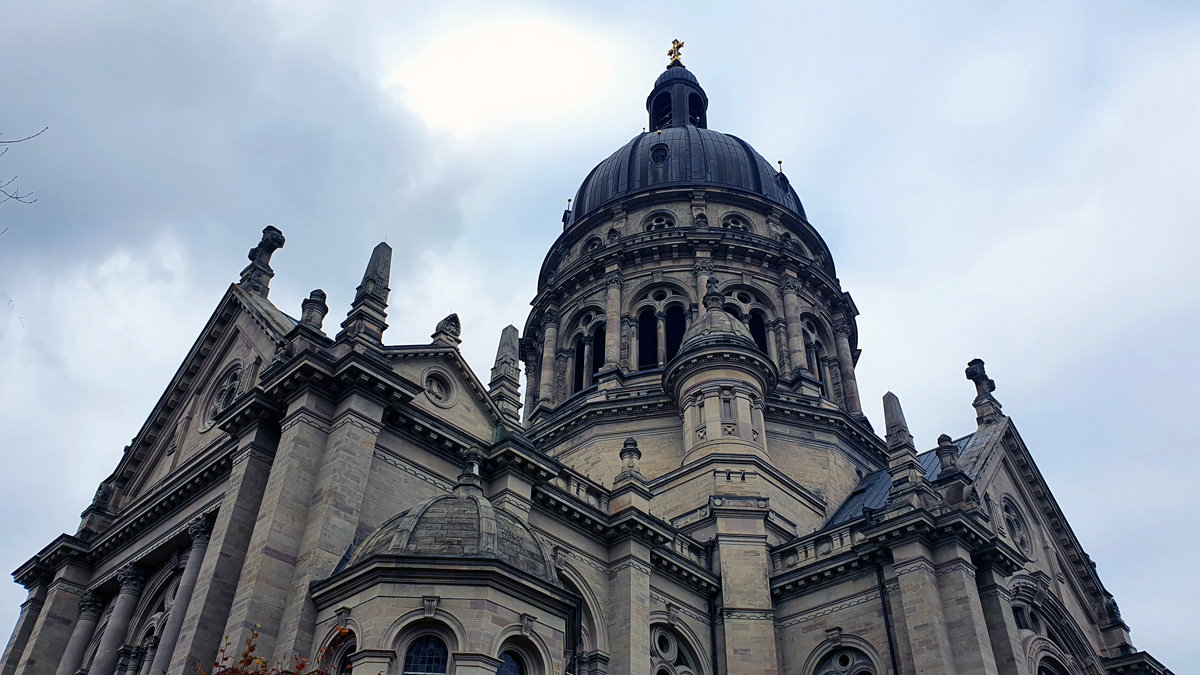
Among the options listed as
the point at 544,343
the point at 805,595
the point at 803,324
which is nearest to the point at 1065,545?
the point at 805,595

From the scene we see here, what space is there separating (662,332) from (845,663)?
1905 centimetres

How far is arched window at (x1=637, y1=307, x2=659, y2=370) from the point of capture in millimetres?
42844

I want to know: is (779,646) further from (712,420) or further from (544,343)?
(544,343)

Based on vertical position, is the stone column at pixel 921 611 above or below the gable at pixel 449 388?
below

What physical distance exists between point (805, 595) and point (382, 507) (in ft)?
43.8

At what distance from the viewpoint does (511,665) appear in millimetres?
18781

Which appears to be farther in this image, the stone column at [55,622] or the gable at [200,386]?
the gable at [200,386]

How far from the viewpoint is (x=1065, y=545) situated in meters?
33.8

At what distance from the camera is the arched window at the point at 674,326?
43.1 m

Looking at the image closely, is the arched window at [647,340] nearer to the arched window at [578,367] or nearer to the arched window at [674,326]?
the arched window at [674,326]

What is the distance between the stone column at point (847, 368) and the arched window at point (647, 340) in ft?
30.0

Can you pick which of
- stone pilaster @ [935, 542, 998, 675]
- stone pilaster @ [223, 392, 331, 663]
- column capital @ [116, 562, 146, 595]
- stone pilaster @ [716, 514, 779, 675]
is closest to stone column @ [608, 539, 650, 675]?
stone pilaster @ [716, 514, 779, 675]

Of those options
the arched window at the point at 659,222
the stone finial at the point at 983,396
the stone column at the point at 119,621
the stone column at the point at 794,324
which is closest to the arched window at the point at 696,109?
the arched window at the point at 659,222

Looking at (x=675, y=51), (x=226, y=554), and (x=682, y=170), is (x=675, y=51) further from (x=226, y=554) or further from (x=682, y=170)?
(x=226, y=554)
